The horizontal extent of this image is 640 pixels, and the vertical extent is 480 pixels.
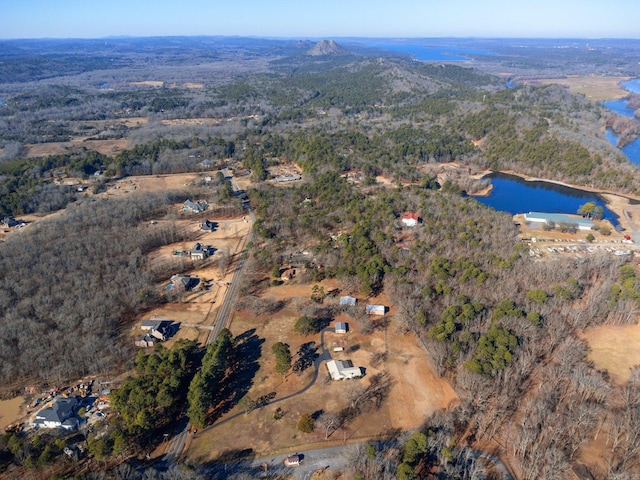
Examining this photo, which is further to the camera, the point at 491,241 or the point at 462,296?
the point at 491,241

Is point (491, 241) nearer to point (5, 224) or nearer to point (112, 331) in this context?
point (112, 331)

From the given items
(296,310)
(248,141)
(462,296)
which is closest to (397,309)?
(462,296)

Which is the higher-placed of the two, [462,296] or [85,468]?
[462,296]

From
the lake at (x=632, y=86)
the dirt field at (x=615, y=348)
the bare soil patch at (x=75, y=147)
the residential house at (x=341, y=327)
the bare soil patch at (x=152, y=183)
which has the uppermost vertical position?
the lake at (x=632, y=86)

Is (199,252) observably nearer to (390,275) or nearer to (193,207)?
(193,207)

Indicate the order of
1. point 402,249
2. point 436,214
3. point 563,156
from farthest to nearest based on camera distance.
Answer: point 563,156
point 436,214
point 402,249

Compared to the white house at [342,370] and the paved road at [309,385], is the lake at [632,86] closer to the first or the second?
the paved road at [309,385]

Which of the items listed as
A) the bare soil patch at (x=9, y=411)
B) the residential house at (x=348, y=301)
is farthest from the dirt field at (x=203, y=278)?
the residential house at (x=348, y=301)

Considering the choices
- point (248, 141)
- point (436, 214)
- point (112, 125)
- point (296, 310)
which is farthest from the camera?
point (112, 125)
